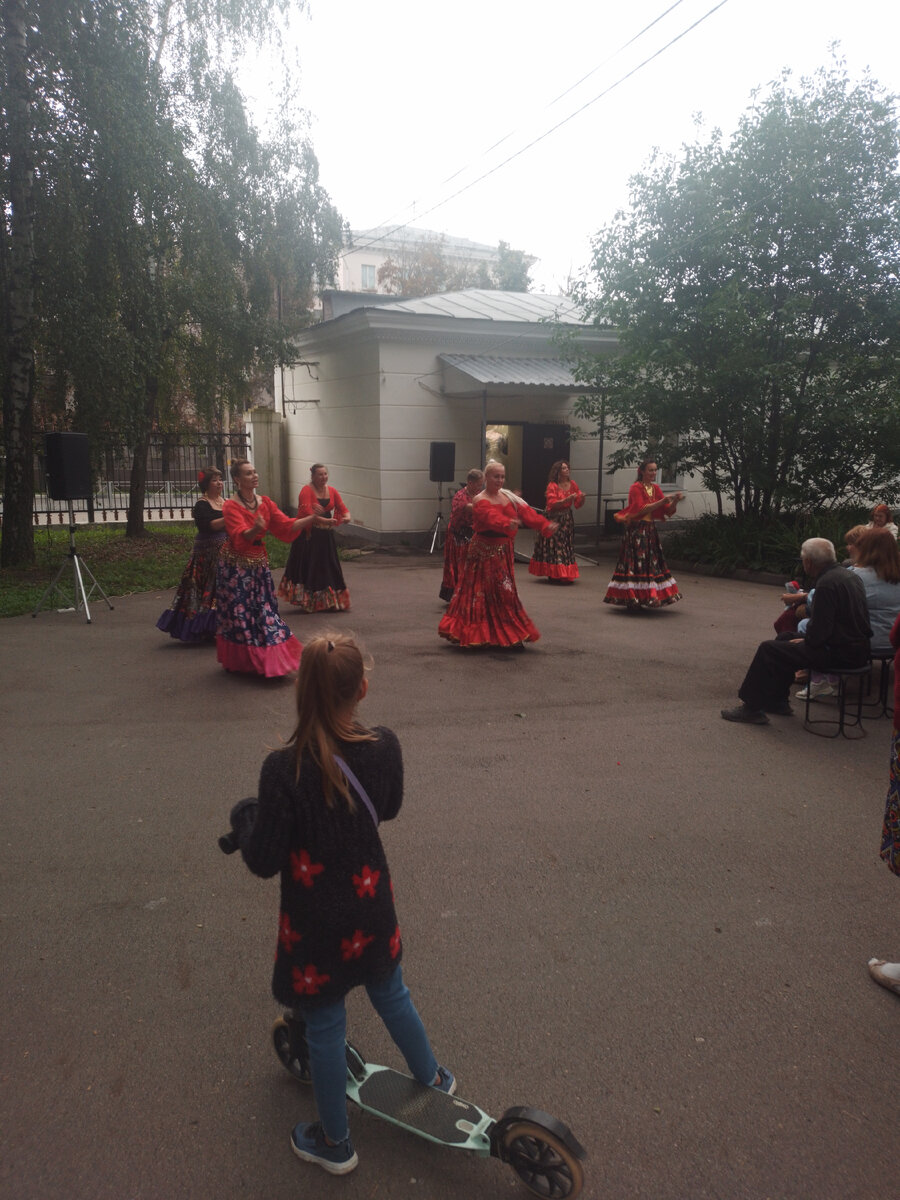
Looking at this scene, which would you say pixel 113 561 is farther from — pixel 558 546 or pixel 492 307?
pixel 492 307

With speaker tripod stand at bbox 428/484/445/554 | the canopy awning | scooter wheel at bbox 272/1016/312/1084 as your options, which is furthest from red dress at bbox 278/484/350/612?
scooter wheel at bbox 272/1016/312/1084

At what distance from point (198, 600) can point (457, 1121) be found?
7064 millimetres

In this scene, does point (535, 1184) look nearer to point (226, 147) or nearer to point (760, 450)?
point (760, 450)

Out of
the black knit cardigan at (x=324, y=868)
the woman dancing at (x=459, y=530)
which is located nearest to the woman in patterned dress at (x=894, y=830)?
the black knit cardigan at (x=324, y=868)

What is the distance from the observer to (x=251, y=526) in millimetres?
7234

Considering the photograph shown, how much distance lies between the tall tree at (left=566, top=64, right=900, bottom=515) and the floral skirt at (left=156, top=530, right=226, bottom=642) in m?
8.50

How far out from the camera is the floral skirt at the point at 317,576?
34.3 feet

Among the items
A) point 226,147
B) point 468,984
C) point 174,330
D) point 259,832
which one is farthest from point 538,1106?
point 226,147

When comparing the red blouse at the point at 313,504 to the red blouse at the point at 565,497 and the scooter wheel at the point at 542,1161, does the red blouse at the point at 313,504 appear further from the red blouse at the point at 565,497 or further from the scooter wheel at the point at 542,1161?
the scooter wheel at the point at 542,1161

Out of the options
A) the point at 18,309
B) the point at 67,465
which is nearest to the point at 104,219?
the point at 18,309

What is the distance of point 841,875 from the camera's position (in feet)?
13.3

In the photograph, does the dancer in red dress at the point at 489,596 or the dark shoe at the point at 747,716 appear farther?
the dancer in red dress at the point at 489,596

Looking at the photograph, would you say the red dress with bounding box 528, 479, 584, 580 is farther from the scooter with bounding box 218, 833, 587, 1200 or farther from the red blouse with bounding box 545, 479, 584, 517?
the scooter with bounding box 218, 833, 587, 1200

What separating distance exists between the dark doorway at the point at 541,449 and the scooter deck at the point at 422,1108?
1645 cm
